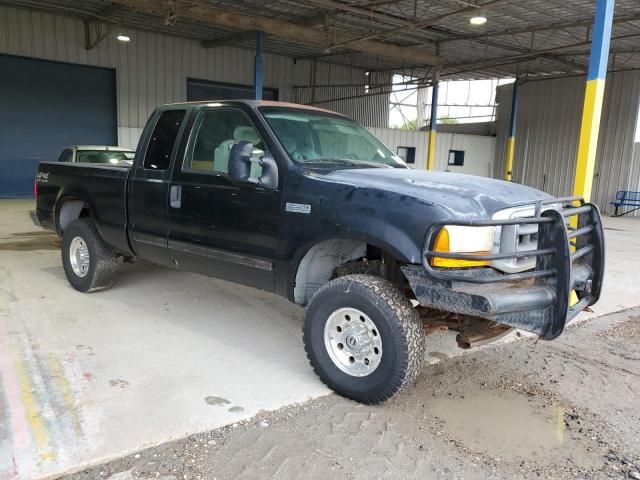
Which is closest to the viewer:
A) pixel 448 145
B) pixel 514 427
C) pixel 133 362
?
pixel 514 427

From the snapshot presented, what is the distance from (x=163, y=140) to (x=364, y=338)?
2669 mm

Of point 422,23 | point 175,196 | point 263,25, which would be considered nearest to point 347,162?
point 175,196

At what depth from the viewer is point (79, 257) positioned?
5789mm

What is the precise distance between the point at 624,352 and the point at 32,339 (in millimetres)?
5151

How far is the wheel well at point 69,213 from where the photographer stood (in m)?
5.99

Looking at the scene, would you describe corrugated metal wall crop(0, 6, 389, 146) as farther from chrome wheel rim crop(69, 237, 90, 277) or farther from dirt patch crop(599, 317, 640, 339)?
dirt patch crop(599, 317, 640, 339)

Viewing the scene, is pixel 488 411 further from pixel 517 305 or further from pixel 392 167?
pixel 392 167

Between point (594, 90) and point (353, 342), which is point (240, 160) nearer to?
point (353, 342)

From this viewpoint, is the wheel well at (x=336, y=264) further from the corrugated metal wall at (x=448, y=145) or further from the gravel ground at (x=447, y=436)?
the corrugated metal wall at (x=448, y=145)

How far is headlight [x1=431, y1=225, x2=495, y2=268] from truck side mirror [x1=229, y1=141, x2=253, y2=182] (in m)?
1.44

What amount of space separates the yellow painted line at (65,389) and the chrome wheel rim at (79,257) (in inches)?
73.2

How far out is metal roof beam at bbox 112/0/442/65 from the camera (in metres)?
12.4

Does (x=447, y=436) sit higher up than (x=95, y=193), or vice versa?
(x=95, y=193)

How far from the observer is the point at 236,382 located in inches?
145
